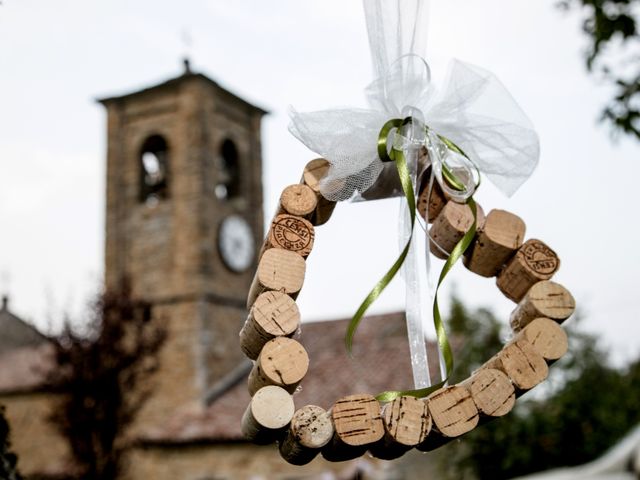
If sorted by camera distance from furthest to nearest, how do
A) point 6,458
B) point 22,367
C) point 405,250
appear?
point 22,367, point 6,458, point 405,250

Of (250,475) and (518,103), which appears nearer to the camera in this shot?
(518,103)

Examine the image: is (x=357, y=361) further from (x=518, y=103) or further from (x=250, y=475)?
(x=518, y=103)

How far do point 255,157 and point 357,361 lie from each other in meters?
5.69

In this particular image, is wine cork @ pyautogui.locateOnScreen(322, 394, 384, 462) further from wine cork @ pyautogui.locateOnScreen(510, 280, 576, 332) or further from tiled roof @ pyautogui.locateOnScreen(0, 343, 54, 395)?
→ tiled roof @ pyautogui.locateOnScreen(0, 343, 54, 395)

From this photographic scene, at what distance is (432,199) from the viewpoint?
169cm

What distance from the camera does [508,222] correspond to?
1.64m

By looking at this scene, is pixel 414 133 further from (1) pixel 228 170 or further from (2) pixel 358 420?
(1) pixel 228 170

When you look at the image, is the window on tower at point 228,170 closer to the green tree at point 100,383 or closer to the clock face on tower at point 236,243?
the clock face on tower at point 236,243

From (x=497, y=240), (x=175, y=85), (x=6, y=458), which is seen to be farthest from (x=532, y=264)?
(x=175, y=85)

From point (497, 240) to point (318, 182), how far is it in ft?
1.35

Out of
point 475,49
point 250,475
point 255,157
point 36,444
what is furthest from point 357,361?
point 475,49

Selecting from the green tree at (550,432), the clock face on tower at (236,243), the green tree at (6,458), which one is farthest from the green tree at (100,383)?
the green tree at (6,458)

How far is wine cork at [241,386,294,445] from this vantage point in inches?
52.7

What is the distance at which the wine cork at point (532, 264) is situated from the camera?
5.28 feet
